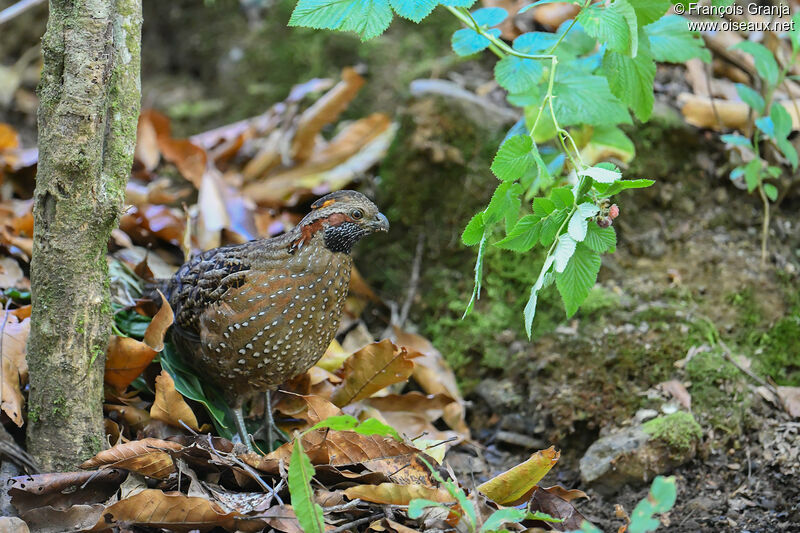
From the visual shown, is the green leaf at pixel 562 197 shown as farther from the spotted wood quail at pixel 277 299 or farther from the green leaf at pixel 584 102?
the spotted wood quail at pixel 277 299

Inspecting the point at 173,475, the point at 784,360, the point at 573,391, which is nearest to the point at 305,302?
the point at 173,475

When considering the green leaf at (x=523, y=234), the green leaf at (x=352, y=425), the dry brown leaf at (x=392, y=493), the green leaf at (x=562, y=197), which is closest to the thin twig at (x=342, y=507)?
the dry brown leaf at (x=392, y=493)

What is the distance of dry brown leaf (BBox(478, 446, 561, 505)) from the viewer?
2930mm

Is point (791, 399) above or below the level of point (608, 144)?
below

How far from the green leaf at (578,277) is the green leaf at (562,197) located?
0.64ft

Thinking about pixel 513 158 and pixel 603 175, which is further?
pixel 513 158

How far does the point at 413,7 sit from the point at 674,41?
1.51m

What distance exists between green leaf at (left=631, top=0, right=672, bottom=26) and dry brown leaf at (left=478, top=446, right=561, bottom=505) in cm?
156

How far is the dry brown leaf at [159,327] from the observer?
3.42 m

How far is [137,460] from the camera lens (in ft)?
9.42

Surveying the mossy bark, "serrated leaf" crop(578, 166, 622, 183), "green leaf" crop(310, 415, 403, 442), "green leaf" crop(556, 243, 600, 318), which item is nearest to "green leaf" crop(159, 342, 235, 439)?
the mossy bark

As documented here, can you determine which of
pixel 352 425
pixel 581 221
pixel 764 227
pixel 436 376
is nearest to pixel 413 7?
pixel 581 221

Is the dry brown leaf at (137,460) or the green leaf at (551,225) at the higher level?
the green leaf at (551,225)

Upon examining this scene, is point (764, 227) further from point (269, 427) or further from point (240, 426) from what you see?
point (240, 426)
